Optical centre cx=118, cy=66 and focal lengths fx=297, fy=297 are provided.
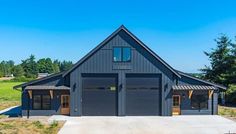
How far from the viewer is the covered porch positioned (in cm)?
2625

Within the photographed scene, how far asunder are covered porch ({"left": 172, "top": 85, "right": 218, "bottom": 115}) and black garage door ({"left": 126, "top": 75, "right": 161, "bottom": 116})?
1.62 m

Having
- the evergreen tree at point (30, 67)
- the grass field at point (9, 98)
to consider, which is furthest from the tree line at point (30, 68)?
the grass field at point (9, 98)

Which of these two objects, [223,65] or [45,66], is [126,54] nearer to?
[223,65]

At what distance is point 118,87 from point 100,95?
1.75 meters

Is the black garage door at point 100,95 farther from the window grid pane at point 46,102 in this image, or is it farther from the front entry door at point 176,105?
the front entry door at point 176,105

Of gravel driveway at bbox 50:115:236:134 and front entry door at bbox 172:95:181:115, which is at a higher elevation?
front entry door at bbox 172:95:181:115

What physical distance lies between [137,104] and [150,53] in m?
4.62

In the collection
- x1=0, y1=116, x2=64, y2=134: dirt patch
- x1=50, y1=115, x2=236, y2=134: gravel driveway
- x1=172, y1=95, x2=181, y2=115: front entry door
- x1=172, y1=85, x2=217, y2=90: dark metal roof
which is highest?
x1=172, y1=85, x2=217, y2=90: dark metal roof

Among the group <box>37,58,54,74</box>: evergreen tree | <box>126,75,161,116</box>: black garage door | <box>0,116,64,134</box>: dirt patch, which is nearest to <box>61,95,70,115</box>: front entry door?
<box>0,116,64,134</box>: dirt patch

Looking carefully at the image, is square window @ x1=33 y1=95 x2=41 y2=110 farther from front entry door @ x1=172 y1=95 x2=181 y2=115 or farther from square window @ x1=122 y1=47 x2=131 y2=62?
front entry door @ x1=172 y1=95 x2=181 y2=115

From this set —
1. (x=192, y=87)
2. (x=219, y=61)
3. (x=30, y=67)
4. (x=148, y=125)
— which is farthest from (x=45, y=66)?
(x=148, y=125)

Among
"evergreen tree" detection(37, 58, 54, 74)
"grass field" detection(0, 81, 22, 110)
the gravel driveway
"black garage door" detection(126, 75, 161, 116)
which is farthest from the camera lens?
"evergreen tree" detection(37, 58, 54, 74)

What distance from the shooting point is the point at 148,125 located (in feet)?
69.9

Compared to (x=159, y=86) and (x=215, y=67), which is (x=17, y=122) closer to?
(x=159, y=86)
